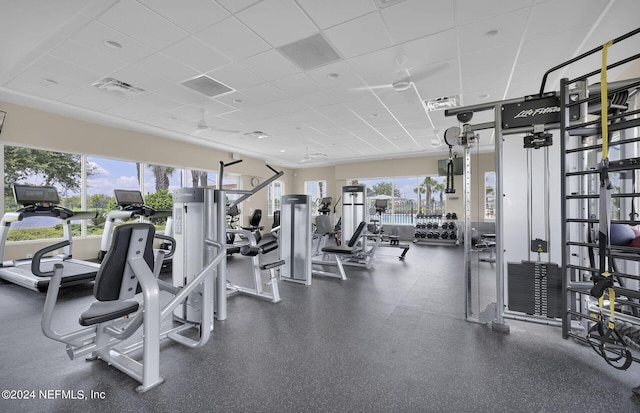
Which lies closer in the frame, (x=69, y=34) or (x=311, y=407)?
(x=311, y=407)

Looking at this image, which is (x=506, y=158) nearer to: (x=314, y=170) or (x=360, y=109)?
(x=360, y=109)

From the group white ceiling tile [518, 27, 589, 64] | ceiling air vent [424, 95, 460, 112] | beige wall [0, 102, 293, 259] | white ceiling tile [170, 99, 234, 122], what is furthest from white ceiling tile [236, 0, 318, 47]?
beige wall [0, 102, 293, 259]

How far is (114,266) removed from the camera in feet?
5.65

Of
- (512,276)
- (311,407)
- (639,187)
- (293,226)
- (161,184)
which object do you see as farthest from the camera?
(161,184)

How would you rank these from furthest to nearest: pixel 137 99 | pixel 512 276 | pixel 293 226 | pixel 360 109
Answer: pixel 360 109, pixel 137 99, pixel 293 226, pixel 512 276

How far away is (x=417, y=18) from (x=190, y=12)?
213cm

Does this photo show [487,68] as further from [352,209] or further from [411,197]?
[411,197]

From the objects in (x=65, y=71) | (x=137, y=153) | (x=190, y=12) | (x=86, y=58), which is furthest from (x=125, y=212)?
(x=190, y=12)

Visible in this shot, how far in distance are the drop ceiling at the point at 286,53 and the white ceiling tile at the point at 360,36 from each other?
16 mm

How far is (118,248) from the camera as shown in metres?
1.70

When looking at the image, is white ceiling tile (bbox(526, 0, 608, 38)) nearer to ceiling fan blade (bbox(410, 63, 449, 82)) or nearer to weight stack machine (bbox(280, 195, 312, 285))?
ceiling fan blade (bbox(410, 63, 449, 82))

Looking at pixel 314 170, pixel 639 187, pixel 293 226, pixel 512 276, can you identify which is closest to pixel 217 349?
pixel 293 226

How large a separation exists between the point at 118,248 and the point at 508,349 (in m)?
2.90

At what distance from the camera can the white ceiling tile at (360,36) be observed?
2.78 m
